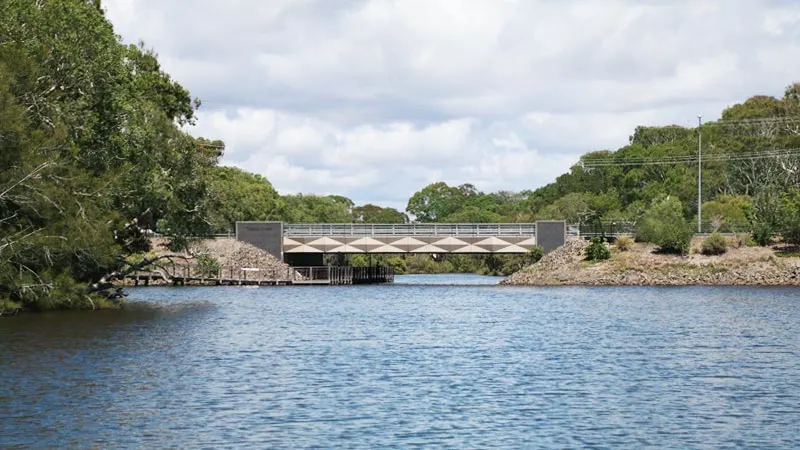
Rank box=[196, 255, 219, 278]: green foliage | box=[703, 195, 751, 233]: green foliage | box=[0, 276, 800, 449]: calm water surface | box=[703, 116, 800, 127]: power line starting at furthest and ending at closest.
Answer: box=[703, 116, 800, 127]: power line
box=[703, 195, 751, 233]: green foliage
box=[196, 255, 219, 278]: green foliage
box=[0, 276, 800, 449]: calm water surface

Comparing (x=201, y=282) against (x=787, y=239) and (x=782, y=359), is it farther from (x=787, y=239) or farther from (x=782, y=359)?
(x=782, y=359)

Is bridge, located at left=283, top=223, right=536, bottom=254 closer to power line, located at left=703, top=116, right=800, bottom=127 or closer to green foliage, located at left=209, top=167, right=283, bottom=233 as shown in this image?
green foliage, located at left=209, top=167, right=283, bottom=233

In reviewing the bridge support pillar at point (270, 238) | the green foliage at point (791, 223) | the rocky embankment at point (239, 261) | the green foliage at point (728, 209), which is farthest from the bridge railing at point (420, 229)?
the green foliage at point (791, 223)

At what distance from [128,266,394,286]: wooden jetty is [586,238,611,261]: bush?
97.7 feet

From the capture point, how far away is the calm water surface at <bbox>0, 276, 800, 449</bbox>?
26.1 metres

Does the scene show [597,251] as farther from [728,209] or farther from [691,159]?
[691,159]

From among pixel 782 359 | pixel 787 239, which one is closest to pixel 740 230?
pixel 787 239

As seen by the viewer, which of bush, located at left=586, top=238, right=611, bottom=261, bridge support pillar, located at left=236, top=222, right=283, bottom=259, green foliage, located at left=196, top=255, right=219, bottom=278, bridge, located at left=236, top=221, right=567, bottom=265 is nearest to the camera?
green foliage, located at left=196, top=255, right=219, bottom=278

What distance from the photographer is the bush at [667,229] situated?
335ft

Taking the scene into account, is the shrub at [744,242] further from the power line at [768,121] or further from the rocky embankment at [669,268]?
the power line at [768,121]

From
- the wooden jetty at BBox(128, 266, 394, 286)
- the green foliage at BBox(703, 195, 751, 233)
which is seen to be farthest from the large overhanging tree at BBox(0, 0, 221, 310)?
the green foliage at BBox(703, 195, 751, 233)

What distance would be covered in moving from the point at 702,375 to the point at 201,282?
8061 centimetres

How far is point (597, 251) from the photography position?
10538 centimetres

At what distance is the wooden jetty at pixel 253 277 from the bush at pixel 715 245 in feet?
134
